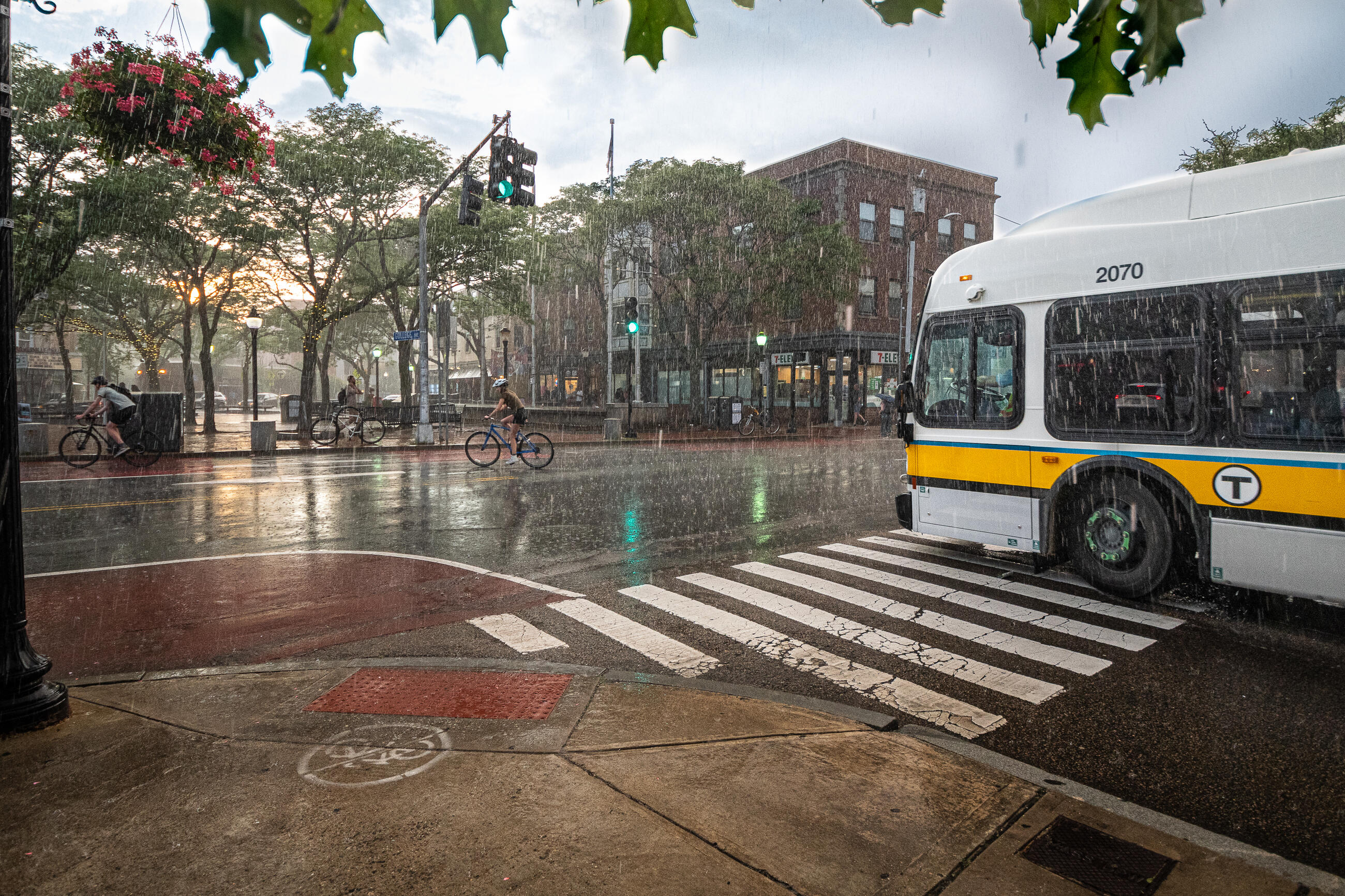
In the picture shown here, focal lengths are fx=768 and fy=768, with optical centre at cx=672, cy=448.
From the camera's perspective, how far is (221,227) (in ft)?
84.7

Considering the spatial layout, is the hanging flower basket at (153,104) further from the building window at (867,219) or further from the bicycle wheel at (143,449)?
the building window at (867,219)

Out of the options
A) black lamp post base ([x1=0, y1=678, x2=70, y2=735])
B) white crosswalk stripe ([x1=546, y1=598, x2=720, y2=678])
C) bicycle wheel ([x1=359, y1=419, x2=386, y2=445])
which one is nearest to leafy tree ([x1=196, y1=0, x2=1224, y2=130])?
black lamp post base ([x1=0, y1=678, x2=70, y2=735])

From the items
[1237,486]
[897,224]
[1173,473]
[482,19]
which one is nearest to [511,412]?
[1173,473]

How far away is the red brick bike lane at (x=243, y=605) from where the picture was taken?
527 cm

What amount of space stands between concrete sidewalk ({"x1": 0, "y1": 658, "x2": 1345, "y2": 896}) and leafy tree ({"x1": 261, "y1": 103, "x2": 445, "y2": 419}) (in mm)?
25583

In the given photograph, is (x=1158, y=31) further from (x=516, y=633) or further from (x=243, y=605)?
(x=243, y=605)

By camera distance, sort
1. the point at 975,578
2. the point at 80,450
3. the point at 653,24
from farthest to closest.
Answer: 1. the point at 80,450
2. the point at 975,578
3. the point at 653,24

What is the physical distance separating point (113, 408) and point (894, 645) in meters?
17.0

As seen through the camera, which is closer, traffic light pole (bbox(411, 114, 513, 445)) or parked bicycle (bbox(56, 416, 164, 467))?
parked bicycle (bbox(56, 416, 164, 467))

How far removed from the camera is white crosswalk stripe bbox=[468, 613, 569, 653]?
213 inches

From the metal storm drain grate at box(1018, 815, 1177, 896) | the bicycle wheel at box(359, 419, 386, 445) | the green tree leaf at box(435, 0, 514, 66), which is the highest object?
the green tree leaf at box(435, 0, 514, 66)

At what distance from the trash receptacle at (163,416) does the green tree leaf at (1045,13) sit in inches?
796

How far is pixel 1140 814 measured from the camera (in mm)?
3215

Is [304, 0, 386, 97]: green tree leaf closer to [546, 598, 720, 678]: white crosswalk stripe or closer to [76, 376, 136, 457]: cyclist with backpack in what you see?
[546, 598, 720, 678]: white crosswalk stripe
